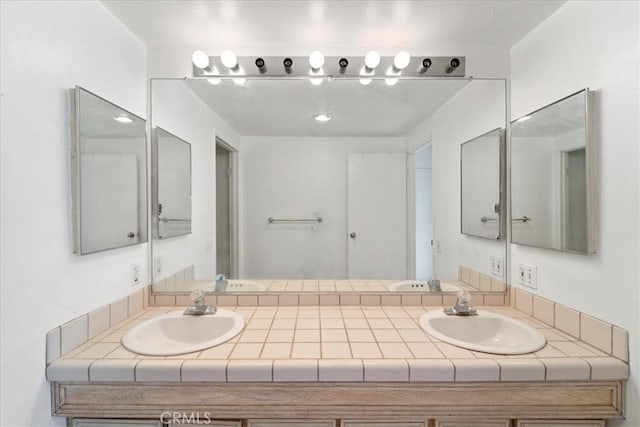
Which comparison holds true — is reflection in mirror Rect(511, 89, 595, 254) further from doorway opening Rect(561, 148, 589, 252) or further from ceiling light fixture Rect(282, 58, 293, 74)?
ceiling light fixture Rect(282, 58, 293, 74)

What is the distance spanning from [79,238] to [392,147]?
4.89 feet

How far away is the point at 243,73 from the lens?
152cm

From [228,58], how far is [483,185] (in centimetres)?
146

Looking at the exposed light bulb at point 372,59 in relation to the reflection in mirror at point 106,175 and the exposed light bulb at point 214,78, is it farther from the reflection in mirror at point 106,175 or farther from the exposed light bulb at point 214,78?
the reflection in mirror at point 106,175

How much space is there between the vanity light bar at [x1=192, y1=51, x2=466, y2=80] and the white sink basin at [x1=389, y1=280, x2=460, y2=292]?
42.8 inches

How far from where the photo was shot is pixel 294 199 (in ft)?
5.51

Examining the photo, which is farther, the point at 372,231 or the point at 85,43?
the point at 372,231

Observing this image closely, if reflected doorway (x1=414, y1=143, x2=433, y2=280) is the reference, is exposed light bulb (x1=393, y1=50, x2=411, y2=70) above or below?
above

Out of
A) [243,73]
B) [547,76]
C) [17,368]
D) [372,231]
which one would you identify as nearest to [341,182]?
[372,231]

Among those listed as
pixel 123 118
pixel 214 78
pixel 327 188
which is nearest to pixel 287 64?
pixel 214 78

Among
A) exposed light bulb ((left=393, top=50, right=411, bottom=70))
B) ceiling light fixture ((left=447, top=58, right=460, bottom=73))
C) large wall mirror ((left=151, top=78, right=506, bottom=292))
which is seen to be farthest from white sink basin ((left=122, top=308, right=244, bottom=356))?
ceiling light fixture ((left=447, top=58, right=460, bottom=73))

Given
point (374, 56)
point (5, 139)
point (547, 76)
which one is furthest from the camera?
point (374, 56)

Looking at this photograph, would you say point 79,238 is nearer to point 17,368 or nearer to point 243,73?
point 17,368

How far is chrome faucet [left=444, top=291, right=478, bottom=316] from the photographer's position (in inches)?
55.1
